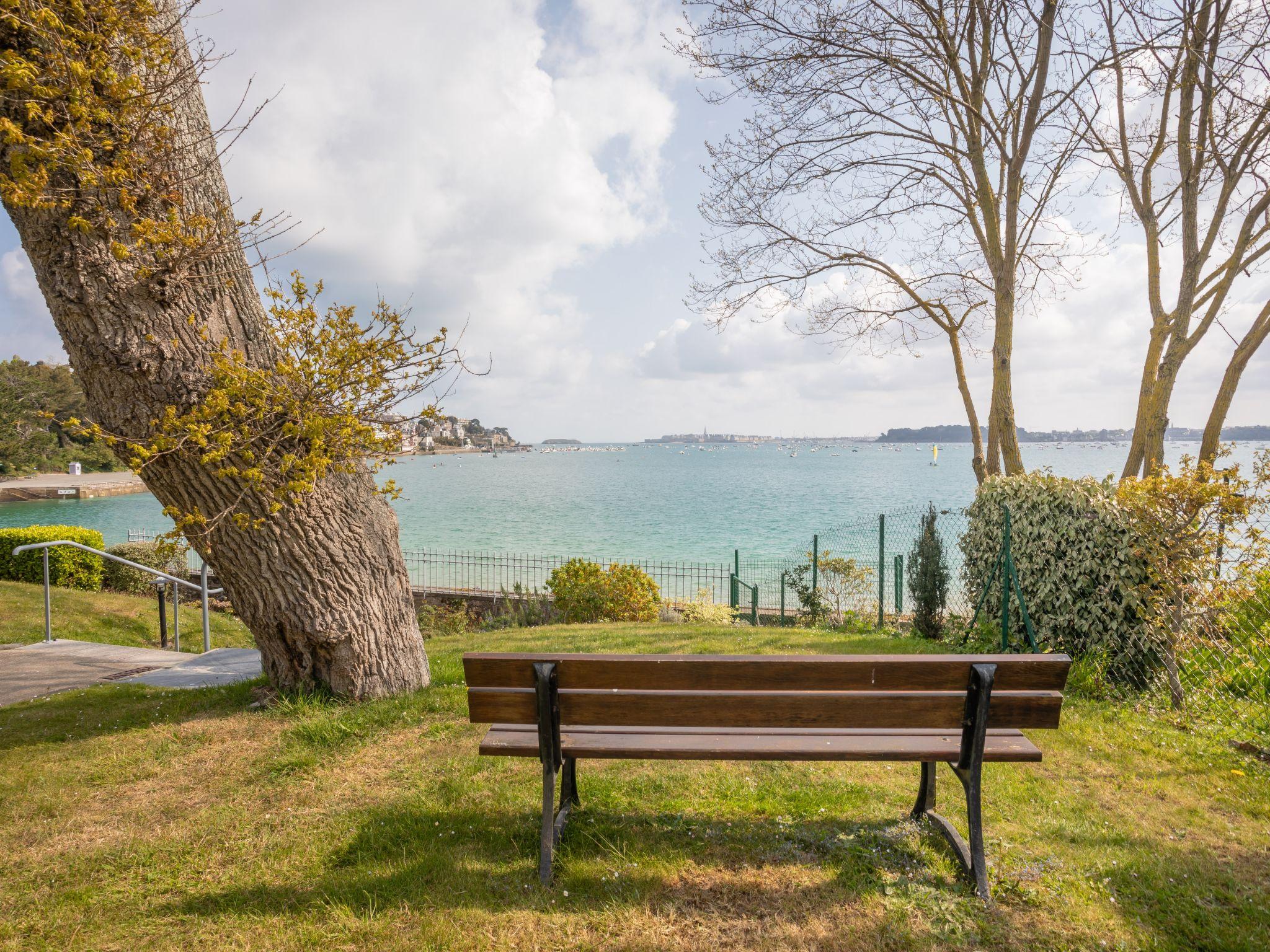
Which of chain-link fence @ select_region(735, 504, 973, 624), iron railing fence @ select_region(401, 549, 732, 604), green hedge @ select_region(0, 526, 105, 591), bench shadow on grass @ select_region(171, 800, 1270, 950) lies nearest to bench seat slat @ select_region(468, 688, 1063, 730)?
bench shadow on grass @ select_region(171, 800, 1270, 950)

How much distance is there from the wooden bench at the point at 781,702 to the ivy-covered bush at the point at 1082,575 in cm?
392

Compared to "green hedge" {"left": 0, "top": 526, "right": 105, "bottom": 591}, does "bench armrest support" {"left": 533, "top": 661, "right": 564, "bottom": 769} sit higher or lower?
higher

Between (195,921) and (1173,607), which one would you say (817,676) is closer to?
(195,921)

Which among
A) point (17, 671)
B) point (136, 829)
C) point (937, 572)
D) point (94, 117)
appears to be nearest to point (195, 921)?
point (136, 829)

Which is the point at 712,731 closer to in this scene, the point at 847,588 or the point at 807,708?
the point at 807,708

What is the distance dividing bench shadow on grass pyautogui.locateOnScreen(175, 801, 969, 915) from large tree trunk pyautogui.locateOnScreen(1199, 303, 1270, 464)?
8.22 metres

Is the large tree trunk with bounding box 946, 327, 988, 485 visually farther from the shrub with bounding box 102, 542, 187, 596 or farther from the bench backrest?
the shrub with bounding box 102, 542, 187, 596

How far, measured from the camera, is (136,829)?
10.4 feet

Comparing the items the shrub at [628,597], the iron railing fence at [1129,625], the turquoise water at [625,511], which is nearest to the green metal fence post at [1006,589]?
the iron railing fence at [1129,625]

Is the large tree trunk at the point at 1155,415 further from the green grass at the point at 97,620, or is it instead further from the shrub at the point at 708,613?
the green grass at the point at 97,620

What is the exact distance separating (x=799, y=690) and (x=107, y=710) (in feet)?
16.7

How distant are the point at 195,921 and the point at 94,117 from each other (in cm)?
402

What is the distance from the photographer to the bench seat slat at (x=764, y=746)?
2.61 metres

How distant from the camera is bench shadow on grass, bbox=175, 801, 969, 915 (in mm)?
2588
